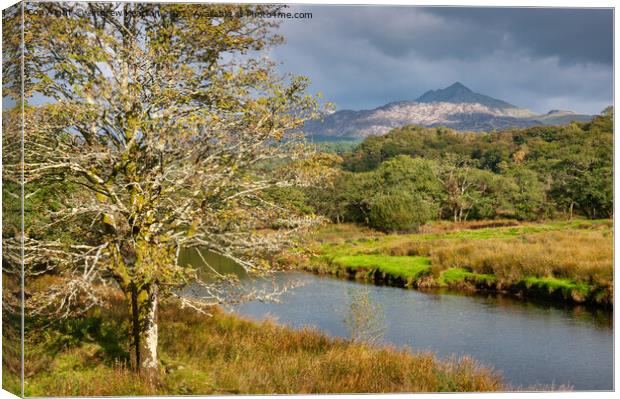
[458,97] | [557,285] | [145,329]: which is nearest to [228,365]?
[145,329]

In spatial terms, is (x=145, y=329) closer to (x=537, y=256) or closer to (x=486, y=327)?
(x=486, y=327)

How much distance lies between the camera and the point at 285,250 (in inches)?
305

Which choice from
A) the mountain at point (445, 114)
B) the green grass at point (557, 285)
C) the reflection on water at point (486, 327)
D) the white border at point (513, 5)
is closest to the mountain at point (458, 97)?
the mountain at point (445, 114)

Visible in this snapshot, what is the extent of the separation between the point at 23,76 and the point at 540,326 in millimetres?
10710

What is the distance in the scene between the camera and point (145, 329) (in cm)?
785

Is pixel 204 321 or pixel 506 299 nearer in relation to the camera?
pixel 204 321

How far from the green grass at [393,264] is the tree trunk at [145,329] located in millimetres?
9967

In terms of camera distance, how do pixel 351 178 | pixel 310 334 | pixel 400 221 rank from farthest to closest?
pixel 400 221, pixel 351 178, pixel 310 334

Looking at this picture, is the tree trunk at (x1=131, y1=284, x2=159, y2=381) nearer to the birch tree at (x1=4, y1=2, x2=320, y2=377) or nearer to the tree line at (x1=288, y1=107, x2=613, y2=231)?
the birch tree at (x1=4, y1=2, x2=320, y2=377)

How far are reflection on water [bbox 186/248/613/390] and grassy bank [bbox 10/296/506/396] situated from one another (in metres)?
1.02

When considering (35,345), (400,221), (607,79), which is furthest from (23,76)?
(400,221)

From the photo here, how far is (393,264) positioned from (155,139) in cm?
1300

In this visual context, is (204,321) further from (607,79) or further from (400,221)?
(400,221)

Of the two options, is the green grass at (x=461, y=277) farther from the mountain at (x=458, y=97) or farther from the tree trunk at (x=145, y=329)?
the tree trunk at (x=145, y=329)
